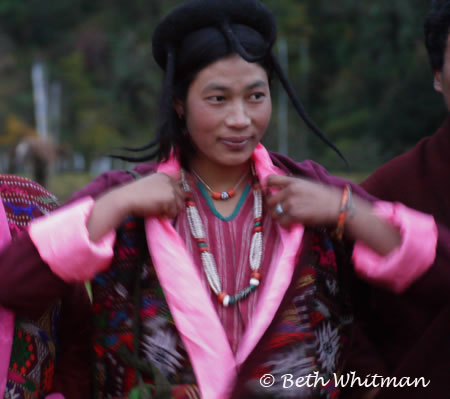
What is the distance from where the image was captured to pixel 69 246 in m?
2.01

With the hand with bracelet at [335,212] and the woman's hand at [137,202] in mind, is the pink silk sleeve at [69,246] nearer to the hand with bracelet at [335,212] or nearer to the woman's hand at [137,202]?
the woman's hand at [137,202]

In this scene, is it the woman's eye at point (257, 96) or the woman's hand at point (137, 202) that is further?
the woman's eye at point (257, 96)

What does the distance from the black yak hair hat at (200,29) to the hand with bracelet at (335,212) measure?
0.25m

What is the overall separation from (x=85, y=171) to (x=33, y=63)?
13870 millimetres

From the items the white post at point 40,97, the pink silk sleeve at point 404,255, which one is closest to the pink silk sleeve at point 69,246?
the pink silk sleeve at point 404,255

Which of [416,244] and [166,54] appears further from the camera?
[166,54]

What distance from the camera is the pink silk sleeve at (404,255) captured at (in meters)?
2.08

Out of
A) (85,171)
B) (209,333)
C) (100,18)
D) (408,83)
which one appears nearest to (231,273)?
(209,333)

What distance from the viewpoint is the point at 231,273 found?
227 cm

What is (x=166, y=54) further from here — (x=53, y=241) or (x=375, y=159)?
(x=375, y=159)

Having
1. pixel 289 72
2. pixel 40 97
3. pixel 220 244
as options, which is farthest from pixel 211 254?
pixel 40 97

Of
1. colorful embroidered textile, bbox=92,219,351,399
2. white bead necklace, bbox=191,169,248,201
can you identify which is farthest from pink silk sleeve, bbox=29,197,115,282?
white bead necklace, bbox=191,169,248,201

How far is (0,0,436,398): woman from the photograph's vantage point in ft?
6.92

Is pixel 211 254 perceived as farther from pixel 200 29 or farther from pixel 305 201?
pixel 200 29
